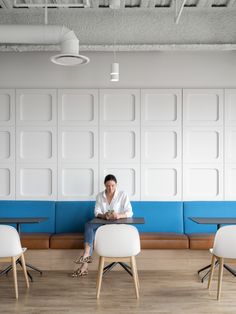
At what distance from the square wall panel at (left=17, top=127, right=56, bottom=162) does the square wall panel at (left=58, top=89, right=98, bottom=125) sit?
32 cm

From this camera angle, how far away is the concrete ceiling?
5.64 meters

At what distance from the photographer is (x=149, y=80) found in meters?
6.19

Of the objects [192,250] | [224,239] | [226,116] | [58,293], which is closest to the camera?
[224,239]

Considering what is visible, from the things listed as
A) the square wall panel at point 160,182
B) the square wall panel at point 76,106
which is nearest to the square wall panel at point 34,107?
the square wall panel at point 76,106

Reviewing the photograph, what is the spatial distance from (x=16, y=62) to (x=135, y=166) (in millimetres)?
2481

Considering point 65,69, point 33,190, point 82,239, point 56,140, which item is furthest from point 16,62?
point 82,239

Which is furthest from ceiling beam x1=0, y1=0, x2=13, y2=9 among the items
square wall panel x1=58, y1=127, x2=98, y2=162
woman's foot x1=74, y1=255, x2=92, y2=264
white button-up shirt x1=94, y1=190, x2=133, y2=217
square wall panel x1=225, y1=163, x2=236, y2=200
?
square wall panel x1=225, y1=163, x2=236, y2=200

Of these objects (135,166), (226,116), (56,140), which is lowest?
(135,166)

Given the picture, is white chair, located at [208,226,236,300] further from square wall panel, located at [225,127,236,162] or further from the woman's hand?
square wall panel, located at [225,127,236,162]

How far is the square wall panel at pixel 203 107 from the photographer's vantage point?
20.2 ft

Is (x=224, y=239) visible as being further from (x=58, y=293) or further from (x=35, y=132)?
(x=35, y=132)

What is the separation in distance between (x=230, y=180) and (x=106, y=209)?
2131 mm

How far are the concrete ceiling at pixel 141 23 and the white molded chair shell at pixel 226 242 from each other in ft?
9.42

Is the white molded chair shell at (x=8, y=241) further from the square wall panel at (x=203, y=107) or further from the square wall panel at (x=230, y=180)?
the square wall panel at (x=230, y=180)
